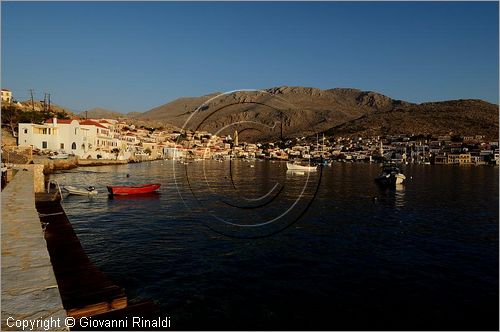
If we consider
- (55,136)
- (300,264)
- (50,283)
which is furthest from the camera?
(55,136)

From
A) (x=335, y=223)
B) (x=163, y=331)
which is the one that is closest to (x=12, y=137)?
(x=335, y=223)

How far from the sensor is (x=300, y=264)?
633 inches

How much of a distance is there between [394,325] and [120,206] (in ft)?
86.1

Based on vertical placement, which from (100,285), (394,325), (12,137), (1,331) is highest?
(12,137)

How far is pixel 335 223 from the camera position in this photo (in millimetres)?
26219

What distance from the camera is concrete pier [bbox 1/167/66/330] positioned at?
6449mm

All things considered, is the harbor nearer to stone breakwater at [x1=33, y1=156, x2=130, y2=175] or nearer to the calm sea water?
the calm sea water

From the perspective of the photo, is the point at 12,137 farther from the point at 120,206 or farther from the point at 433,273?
the point at 433,273

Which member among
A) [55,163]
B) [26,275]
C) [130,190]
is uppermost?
[55,163]

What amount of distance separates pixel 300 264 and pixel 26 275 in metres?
11.2

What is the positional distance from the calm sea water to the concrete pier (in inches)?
141

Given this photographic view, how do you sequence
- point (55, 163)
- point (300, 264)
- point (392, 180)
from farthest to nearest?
point (55, 163) → point (392, 180) → point (300, 264)

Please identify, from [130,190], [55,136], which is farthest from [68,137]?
[130,190]

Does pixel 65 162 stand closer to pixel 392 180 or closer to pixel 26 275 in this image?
pixel 392 180
